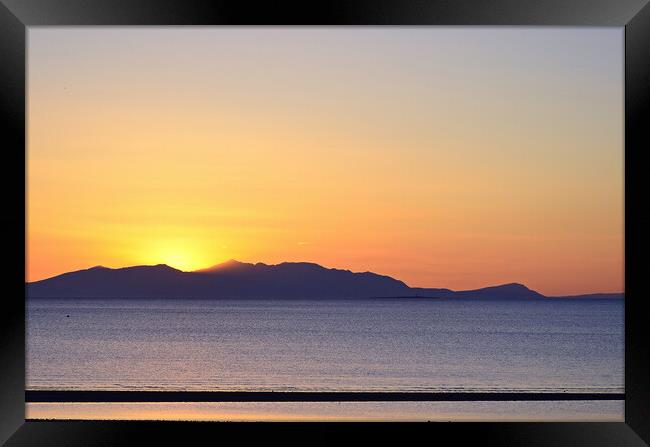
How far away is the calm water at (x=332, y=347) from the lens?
63.6 ft

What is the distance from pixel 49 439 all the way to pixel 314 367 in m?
18.6

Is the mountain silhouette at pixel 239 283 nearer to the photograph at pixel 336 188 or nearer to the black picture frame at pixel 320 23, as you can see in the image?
the photograph at pixel 336 188

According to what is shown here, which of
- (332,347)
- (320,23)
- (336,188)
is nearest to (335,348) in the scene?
(332,347)

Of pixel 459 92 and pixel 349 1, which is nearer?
pixel 349 1

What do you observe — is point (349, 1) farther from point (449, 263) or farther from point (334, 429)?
point (449, 263)

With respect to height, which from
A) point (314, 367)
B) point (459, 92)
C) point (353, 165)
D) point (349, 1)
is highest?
point (459, 92)

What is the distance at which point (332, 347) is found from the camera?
88.7ft

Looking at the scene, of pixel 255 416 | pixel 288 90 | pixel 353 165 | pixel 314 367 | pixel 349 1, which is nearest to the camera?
pixel 349 1

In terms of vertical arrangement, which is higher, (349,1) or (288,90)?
(288,90)

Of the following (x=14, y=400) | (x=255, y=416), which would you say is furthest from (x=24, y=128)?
(x=255, y=416)

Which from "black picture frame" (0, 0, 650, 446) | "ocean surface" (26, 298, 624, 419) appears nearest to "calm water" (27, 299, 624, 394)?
"ocean surface" (26, 298, 624, 419)

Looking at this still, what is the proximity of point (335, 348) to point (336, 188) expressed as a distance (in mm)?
6919

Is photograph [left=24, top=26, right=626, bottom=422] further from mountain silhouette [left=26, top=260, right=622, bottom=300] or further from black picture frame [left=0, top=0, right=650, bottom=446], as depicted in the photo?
black picture frame [left=0, top=0, right=650, bottom=446]

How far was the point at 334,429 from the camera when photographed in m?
3.84
